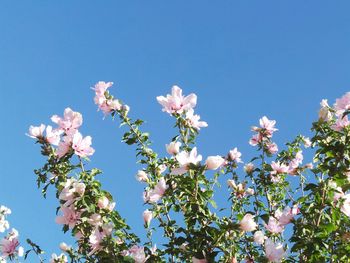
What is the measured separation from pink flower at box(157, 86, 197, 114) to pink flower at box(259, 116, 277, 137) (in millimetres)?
1748

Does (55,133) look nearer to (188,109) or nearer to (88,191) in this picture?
(88,191)

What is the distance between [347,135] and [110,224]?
5.83ft

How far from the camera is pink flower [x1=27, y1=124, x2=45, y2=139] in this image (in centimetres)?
374

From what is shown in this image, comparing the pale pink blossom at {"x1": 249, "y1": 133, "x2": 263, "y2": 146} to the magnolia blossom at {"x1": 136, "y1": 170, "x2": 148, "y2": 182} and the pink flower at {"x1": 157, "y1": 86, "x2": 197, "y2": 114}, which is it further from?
the pink flower at {"x1": 157, "y1": 86, "x2": 197, "y2": 114}

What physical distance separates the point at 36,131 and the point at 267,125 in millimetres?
2644

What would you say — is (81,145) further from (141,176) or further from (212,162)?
(141,176)

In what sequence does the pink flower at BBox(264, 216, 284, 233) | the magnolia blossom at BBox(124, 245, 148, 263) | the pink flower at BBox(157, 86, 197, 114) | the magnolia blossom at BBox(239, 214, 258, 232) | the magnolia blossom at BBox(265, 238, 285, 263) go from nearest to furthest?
the magnolia blossom at BBox(239, 214, 258, 232), the magnolia blossom at BBox(265, 238, 285, 263), the magnolia blossom at BBox(124, 245, 148, 263), the pink flower at BBox(157, 86, 197, 114), the pink flower at BBox(264, 216, 284, 233)

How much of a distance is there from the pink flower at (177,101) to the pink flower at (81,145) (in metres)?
0.66

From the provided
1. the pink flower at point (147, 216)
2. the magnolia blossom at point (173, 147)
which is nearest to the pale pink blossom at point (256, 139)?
the pink flower at point (147, 216)

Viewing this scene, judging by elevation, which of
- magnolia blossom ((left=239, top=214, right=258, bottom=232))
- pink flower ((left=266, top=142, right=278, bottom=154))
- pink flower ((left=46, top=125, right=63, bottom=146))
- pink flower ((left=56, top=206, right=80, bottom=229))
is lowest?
magnolia blossom ((left=239, top=214, right=258, bottom=232))

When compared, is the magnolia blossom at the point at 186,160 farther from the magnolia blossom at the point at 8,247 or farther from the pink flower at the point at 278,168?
the pink flower at the point at 278,168

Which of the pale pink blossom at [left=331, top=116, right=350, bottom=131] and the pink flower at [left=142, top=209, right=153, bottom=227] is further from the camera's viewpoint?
the pink flower at [left=142, top=209, right=153, bottom=227]

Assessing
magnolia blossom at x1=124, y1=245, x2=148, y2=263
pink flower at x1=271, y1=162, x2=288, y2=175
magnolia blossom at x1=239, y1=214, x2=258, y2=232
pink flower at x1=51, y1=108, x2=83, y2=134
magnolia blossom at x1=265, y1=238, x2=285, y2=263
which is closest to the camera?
magnolia blossom at x1=239, y1=214, x2=258, y2=232

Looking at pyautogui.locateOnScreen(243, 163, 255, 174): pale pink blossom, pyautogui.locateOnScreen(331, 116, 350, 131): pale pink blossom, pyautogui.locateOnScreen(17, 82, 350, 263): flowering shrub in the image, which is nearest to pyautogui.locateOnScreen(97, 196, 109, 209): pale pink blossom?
pyautogui.locateOnScreen(17, 82, 350, 263): flowering shrub
